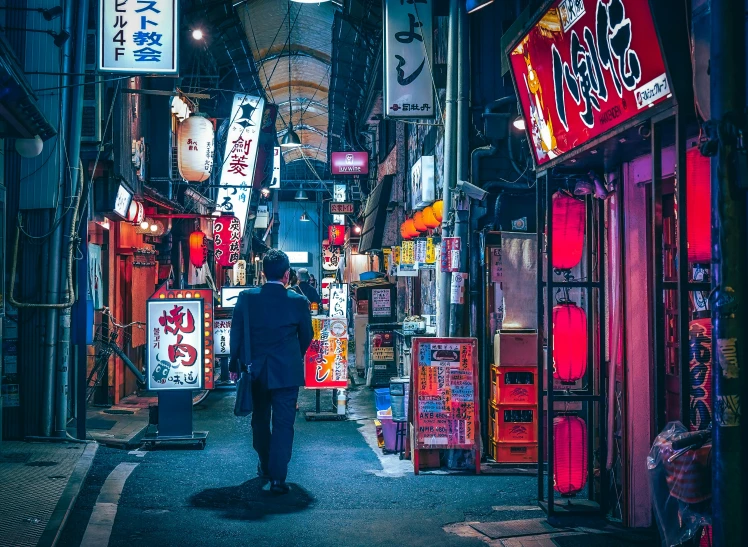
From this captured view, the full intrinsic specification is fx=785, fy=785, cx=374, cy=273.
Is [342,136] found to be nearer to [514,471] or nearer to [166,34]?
[166,34]

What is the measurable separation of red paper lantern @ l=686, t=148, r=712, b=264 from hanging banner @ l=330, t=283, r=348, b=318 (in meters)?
21.7

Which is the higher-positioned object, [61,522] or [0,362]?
[0,362]

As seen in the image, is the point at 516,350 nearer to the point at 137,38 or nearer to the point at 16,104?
the point at 16,104

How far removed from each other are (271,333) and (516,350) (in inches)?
154

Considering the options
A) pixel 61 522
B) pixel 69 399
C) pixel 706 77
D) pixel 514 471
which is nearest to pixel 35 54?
pixel 69 399

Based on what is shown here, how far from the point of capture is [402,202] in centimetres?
2356

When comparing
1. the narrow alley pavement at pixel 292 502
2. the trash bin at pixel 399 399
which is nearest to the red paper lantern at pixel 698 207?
the narrow alley pavement at pixel 292 502

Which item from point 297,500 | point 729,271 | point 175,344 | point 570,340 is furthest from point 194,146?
point 729,271

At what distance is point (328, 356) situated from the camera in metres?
14.0

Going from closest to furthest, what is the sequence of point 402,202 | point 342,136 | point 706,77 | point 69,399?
point 706,77, point 69,399, point 402,202, point 342,136

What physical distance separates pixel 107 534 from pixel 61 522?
0.45 m

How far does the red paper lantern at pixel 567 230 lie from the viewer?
8.52 m

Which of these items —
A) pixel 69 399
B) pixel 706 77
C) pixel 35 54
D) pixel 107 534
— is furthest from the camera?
pixel 69 399

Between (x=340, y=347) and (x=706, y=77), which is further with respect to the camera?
(x=340, y=347)
